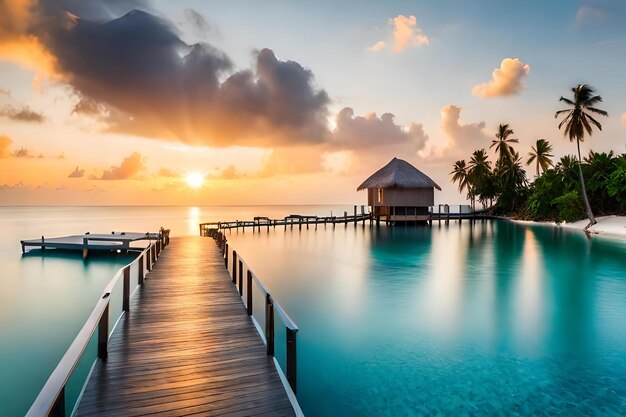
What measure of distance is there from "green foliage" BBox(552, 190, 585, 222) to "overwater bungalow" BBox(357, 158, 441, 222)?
12.4 metres

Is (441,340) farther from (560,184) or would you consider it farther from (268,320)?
(560,184)

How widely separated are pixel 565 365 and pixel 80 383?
961 centimetres

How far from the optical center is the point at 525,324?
960 centimetres

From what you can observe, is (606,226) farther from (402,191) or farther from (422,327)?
(422,327)

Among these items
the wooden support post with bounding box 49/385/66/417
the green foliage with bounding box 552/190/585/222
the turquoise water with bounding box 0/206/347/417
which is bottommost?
the turquoise water with bounding box 0/206/347/417

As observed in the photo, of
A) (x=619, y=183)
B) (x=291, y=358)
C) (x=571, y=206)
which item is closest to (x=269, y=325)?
(x=291, y=358)

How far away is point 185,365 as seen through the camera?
15.5 feet

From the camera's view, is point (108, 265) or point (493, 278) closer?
point (493, 278)

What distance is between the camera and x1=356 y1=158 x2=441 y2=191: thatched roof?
38.2 meters

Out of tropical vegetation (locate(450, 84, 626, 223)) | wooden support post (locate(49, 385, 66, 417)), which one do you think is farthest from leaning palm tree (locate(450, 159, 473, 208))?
wooden support post (locate(49, 385, 66, 417))

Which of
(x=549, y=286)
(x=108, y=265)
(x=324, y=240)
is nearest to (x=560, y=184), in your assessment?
(x=324, y=240)

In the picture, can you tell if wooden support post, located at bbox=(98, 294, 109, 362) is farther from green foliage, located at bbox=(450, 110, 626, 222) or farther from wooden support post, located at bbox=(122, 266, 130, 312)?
green foliage, located at bbox=(450, 110, 626, 222)

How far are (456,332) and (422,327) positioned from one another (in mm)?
856

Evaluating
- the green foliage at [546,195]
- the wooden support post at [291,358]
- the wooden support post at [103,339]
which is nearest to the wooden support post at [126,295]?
the wooden support post at [103,339]
